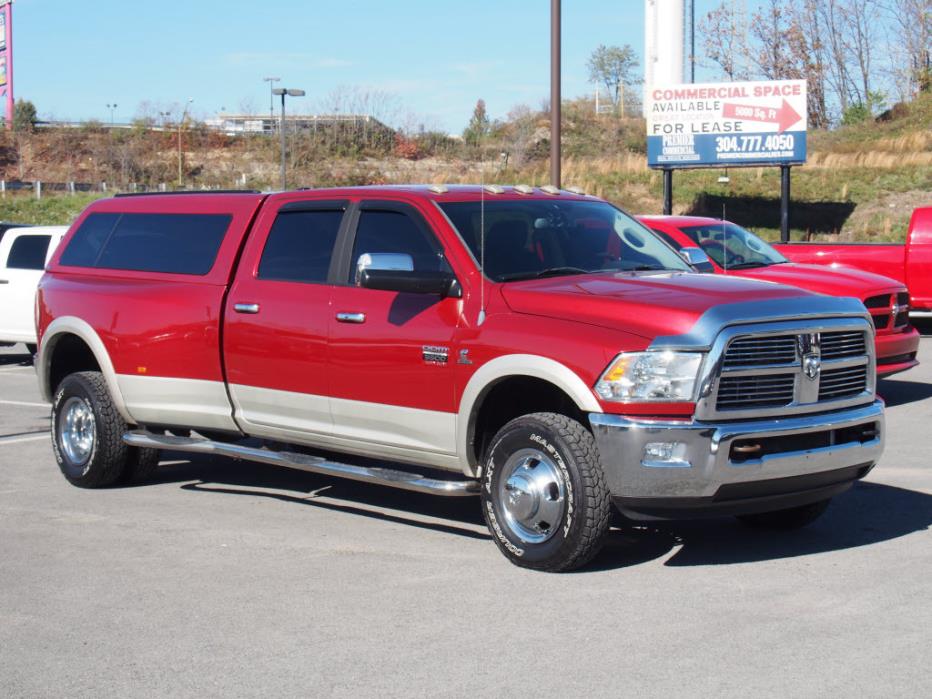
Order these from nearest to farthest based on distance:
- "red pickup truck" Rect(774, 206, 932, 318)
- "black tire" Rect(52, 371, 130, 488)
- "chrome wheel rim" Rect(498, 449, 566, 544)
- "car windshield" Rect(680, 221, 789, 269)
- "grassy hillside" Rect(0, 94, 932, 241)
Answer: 1. "chrome wheel rim" Rect(498, 449, 566, 544)
2. "black tire" Rect(52, 371, 130, 488)
3. "car windshield" Rect(680, 221, 789, 269)
4. "red pickup truck" Rect(774, 206, 932, 318)
5. "grassy hillside" Rect(0, 94, 932, 241)

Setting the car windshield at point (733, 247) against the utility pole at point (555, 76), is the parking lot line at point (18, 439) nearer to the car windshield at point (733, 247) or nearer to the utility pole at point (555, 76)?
the car windshield at point (733, 247)

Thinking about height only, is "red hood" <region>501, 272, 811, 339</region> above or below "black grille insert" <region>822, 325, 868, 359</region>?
above

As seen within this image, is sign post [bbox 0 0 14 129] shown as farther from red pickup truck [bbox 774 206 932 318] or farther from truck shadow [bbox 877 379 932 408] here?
truck shadow [bbox 877 379 932 408]

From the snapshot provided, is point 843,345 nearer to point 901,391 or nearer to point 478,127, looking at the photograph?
point 901,391

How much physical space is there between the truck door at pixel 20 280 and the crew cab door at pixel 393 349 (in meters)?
10.7

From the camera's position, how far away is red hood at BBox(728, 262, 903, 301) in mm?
12234

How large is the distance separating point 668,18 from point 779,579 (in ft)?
162

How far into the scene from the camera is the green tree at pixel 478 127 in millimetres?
56284

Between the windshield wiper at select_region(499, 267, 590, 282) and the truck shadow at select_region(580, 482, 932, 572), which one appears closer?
the truck shadow at select_region(580, 482, 932, 572)

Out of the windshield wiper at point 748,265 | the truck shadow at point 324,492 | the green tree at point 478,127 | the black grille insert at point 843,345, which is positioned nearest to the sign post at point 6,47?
the green tree at point 478,127

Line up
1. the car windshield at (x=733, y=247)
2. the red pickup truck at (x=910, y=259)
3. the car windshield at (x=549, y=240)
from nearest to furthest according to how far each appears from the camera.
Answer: the car windshield at (x=549, y=240) → the car windshield at (x=733, y=247) → the red pickup truck at (x=910, y=259)

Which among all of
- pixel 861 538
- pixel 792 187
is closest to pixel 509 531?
pixel 861 538

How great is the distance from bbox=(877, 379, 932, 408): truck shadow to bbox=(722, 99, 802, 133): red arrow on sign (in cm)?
2352

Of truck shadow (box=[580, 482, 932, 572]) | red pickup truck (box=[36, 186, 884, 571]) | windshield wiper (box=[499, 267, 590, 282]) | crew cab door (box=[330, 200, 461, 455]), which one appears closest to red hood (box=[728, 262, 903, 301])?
truck shadow (box=[580, 482, 932, 572])
